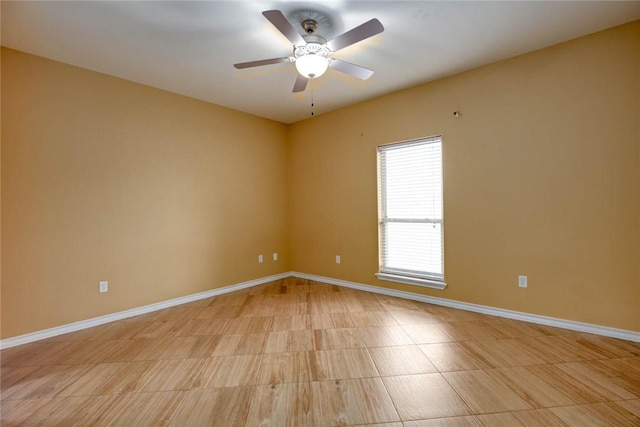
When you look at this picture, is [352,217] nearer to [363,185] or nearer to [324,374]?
[363,185]

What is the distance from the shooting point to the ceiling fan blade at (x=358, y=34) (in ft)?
6.20

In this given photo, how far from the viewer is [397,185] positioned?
389cm

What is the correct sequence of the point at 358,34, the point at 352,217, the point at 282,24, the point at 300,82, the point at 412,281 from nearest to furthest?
1. the point at 282,24
2. the point at 358,34
3. the point at 300,82
4. the point at 412,281
5. the point at 352,217

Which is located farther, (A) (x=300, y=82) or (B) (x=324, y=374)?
(A) (x=300, y=82)

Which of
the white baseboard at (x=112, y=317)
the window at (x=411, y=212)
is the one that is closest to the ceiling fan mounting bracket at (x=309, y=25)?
the window at (x=411, y=212)

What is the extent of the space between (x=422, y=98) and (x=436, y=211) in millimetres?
1413

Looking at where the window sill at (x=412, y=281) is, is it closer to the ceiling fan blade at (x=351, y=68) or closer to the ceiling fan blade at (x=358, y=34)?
the ceiling fan blade at (x=351, y=68)

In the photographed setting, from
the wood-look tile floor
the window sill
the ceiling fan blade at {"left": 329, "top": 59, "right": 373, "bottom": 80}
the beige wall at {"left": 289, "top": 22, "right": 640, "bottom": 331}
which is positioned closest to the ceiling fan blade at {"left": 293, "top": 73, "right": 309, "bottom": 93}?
the ceiling fan blade at {"left": 329, "top": 59, "right": 373, "bottom": 80}

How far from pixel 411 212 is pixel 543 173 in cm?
142

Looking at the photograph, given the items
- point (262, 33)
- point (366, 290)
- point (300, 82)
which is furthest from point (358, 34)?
point (366, 290)

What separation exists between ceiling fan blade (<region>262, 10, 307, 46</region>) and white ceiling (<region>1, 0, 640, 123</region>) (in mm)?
277

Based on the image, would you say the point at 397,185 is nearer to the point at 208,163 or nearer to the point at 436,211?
the point at 436,211

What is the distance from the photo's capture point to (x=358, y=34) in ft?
6.63

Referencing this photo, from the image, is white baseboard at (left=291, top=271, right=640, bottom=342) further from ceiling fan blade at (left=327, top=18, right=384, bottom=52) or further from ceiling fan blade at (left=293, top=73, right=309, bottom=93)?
ceiling fan blade at (left=327, top=18, right=384, bottom=52)
